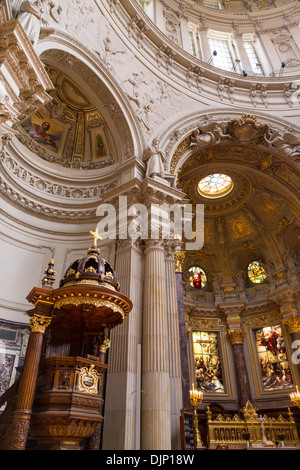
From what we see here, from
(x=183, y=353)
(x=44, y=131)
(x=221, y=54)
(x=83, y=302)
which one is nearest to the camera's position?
(x=83, y=302)

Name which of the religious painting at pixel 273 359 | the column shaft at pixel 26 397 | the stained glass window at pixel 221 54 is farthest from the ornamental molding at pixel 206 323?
the stained glass window at pixel 221 54

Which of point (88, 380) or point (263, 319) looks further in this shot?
point (263, 319)

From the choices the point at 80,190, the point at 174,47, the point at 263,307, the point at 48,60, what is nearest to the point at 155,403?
the point at 80,190

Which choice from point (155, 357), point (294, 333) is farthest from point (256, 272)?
point (155, 357)

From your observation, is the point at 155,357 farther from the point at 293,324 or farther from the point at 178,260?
the point at 293,324

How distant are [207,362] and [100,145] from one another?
39.3ft

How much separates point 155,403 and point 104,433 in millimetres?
1287

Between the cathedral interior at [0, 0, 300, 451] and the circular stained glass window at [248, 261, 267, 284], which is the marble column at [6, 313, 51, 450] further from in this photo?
the circular stained glass window at [248, 261, 267, 284]

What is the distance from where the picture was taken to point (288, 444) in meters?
12.6

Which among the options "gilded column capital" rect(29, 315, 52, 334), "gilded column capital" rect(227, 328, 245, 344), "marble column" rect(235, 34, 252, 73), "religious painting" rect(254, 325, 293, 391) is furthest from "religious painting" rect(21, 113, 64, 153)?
"religious painting" rect(254, 325, 293, 391)

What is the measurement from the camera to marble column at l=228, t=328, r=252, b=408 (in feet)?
50.9

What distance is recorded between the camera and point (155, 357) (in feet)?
25.2

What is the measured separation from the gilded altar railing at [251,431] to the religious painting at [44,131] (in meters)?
12.2
